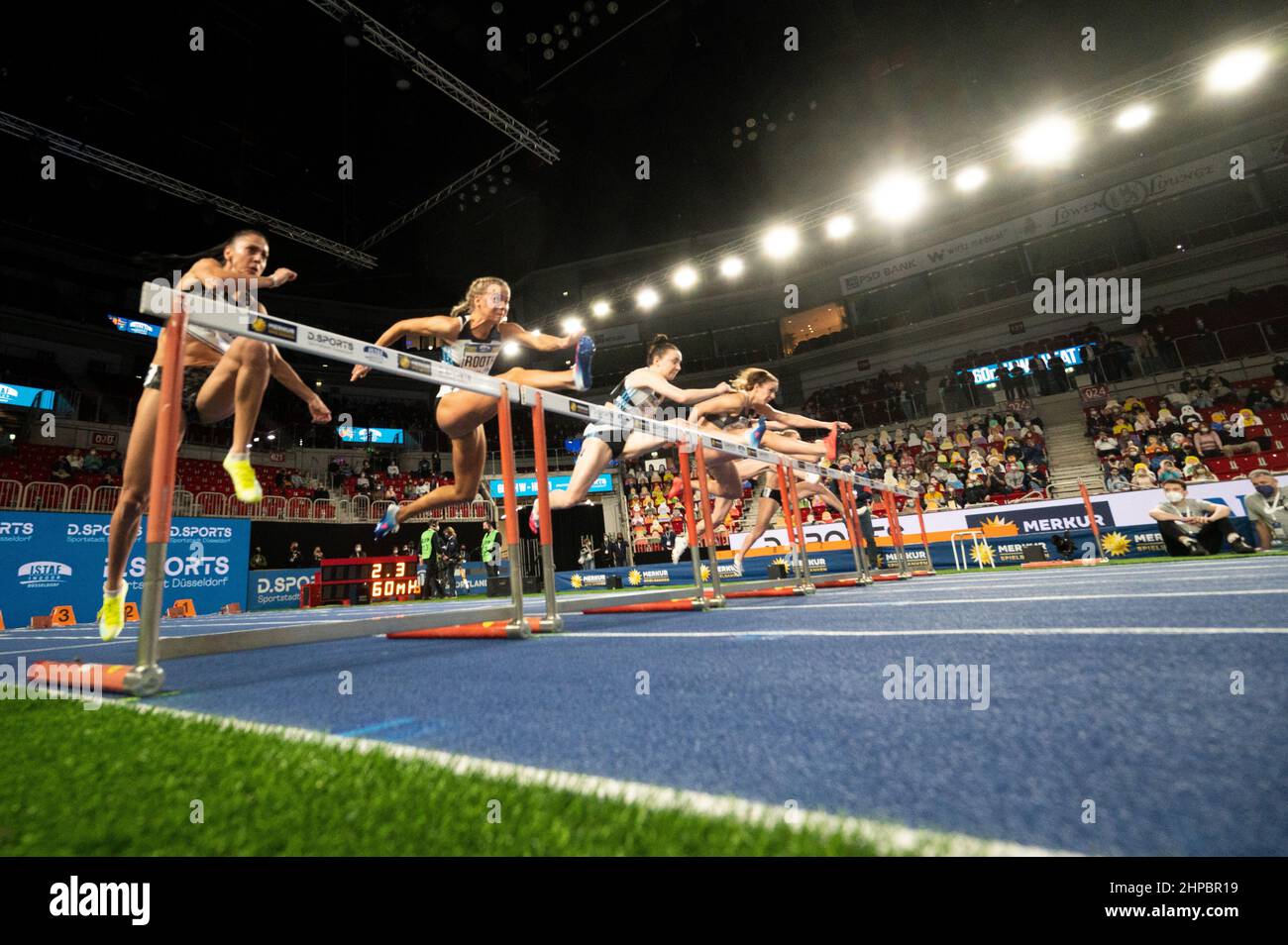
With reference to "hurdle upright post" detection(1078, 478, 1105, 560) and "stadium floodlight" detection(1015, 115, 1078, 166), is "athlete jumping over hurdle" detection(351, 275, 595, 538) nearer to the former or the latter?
"hurdle upright post" detection(1078, 478, 1105, 560)

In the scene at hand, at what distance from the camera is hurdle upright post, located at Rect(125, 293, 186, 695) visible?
223 centimetres

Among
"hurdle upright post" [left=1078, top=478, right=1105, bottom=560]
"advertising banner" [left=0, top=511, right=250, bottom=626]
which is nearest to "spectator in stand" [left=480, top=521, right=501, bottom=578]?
"advertising banner" [left=0, top=511, right=250, bottom=626]

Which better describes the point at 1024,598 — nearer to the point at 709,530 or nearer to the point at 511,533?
the point at 709,530

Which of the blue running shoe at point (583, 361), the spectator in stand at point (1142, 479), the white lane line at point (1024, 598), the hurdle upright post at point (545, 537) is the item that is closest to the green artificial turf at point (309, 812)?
the hurdle upright post at point (545, 537)

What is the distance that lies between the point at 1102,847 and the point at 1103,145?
88.8 ft

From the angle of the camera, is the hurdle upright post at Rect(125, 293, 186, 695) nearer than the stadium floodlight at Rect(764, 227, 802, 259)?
Yes

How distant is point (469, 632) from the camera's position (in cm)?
368

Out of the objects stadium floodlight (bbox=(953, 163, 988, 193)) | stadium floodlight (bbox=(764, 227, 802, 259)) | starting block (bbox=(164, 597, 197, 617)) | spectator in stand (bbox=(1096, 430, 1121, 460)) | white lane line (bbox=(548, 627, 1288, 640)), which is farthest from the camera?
stadium floodlight (bbox=(764, 227, 802, 259))

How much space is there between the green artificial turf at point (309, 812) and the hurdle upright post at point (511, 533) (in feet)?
6.39

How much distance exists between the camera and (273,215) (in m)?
18.0

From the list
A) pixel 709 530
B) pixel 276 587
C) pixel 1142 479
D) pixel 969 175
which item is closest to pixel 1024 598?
pixel 709 530

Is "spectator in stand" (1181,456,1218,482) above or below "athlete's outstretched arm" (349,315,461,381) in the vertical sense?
below

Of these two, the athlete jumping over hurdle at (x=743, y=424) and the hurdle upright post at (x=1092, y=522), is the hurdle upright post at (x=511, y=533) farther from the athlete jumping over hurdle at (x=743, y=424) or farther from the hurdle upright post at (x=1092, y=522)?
the hurdle upright post at (x=1092, y=522)

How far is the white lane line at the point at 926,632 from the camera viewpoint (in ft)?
6.12
